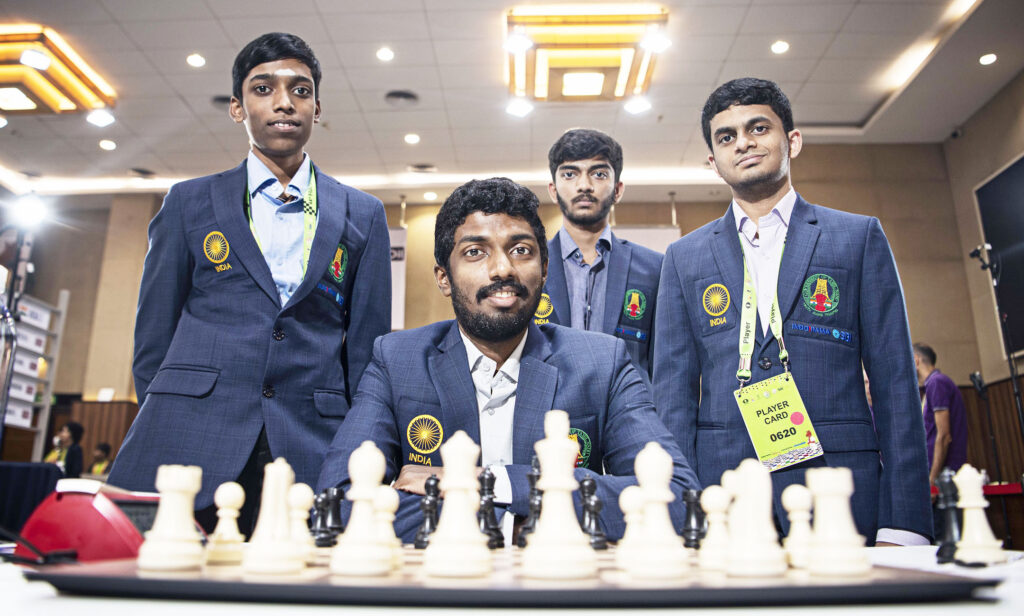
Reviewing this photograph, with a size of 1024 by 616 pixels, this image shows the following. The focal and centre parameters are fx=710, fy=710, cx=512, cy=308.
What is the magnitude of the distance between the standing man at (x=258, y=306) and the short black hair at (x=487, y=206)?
0.29m

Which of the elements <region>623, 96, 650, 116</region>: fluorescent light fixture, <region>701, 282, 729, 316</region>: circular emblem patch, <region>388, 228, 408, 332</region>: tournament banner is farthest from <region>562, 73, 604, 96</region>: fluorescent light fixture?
<region>701, 282, 729, 316</region>: circular emblem patch

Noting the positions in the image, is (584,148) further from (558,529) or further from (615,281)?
(558,529)

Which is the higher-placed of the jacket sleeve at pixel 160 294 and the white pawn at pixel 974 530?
the jacket sleeve at pixel 160 294

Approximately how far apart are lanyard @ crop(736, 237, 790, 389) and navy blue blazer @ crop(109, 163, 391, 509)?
0.87m

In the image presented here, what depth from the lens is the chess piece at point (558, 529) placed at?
61 cm

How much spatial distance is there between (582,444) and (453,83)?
662 cm

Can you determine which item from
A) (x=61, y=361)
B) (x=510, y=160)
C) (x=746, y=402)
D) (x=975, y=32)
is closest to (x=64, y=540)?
(x=746, y=402)

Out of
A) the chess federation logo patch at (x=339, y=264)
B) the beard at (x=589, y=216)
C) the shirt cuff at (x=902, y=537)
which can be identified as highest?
the beard at (x=589, y=216)

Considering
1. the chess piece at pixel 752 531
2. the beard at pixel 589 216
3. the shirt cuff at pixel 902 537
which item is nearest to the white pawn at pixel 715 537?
the chess piece at pixel 752 531

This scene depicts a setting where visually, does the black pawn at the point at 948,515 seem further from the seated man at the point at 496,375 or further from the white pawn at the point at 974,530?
the seated man at the point at 496,375

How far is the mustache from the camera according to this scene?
1.52 meters

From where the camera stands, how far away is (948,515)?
0.87 m

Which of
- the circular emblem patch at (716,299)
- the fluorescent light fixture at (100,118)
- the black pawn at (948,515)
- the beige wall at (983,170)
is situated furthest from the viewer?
the fluorescent light fixture at (100,118)

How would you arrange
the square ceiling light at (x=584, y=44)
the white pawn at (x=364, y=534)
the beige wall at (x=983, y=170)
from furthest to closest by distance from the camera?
1. the beige wall at (x=983, y=170)
2. the square ceiling light at (x=584, y=44)
3. the white pawn at (x=364, y=534)
